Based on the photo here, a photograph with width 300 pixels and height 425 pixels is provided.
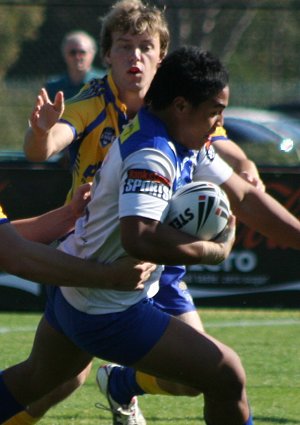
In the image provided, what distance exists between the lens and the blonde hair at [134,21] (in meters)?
5.23

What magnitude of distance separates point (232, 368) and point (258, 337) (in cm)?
429

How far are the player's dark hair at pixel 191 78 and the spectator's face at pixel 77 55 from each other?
6325mm

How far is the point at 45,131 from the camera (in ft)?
16.2

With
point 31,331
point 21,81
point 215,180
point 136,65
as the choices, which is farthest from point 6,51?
point 215,180

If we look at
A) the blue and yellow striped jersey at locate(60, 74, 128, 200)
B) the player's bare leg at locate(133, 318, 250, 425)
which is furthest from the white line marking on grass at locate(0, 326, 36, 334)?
the player's bare leg at locate(133, 318, 250, 425)

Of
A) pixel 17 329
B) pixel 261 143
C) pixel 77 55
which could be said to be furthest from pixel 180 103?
pixel 261 143

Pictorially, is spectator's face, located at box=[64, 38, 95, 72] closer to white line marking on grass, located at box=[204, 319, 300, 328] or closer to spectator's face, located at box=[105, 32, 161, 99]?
white line marking on grass, located at box=[204, 319, 300, 328]

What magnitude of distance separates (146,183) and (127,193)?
0.24 ft

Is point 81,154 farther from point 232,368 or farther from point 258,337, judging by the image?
point 258,337

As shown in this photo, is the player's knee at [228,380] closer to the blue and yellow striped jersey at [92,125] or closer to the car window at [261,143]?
the blue and yellow striped jersey at [92,125]

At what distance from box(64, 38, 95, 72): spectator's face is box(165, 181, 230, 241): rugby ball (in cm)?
651

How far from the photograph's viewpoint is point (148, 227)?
397 cm

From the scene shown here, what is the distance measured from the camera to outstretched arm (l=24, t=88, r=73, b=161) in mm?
4824

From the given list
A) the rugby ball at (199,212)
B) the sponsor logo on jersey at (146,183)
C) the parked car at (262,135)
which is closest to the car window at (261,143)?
the parked car at (262,135)
